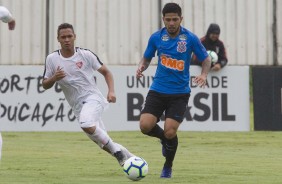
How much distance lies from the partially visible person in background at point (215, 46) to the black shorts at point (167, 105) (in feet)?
29.4

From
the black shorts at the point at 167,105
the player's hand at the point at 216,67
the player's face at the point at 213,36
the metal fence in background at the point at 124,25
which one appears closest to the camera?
the black shorts at the point at 167,105

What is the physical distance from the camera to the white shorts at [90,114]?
12818 millimetres

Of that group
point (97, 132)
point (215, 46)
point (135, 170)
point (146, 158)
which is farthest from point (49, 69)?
point (215, 46)

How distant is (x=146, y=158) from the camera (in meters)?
16.4

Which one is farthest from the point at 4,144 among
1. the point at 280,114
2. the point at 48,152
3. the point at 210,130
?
the point at 280,114

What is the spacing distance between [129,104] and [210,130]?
1851 mm

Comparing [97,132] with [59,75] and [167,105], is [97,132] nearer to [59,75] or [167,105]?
[59,75]

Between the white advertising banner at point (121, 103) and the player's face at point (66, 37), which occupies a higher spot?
the player's face at point (66, 37)

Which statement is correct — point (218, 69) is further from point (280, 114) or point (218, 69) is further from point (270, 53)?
point (270, 53)

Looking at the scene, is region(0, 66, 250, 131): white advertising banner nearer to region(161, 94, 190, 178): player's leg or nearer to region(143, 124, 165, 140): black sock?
region(143, 124, 165, 140): black sock

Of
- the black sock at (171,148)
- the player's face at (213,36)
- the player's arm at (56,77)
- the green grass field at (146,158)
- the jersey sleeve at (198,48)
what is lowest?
the green grass field at (146,158)

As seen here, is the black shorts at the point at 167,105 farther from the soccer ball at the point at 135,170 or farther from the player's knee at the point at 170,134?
the soccer ball at the point at 135,170

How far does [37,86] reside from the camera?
22281mm

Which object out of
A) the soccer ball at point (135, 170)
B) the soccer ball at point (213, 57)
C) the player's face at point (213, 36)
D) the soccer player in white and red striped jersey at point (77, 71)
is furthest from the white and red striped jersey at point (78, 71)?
the player's face at point (213, 36)
